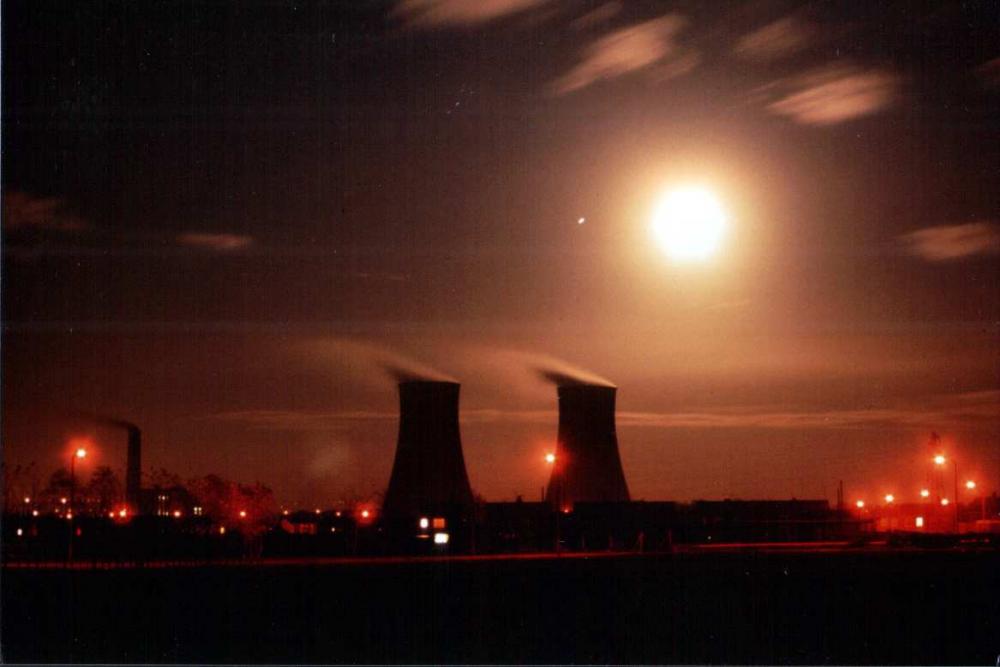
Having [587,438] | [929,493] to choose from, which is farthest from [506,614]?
[929,493]

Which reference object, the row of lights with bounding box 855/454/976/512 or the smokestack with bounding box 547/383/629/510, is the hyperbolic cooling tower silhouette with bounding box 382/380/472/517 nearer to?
the smokestack with bounding box 547/383/629/510

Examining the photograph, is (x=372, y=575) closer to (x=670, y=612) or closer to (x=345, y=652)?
(x=670, y=612)

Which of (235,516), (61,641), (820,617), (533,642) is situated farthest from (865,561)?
(235,516)

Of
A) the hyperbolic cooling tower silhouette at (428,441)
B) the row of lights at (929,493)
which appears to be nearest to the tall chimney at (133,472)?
the hyperbolic cooling tower silhouette at (428,441)

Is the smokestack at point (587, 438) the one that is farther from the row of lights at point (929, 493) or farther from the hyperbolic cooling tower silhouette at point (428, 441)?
the row of lights at point (929, 493)

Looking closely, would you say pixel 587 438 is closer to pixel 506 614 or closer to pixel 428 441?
pixel 428 441
